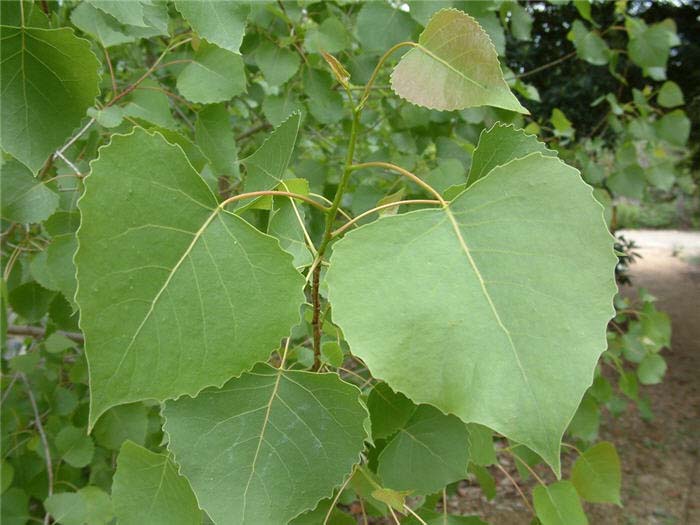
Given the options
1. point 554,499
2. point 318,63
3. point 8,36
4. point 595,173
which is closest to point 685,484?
point 595,173

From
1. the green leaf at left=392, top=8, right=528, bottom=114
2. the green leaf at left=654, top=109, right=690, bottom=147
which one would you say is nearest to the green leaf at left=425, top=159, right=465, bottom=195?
the green leaf at left=392, top=8, right=528, bottom=114

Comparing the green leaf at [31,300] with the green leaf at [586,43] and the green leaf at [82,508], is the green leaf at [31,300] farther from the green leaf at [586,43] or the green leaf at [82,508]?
the green leaf at [586,43]

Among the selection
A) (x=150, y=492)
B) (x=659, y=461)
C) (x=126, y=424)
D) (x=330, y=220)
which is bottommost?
(x=659, y=461)

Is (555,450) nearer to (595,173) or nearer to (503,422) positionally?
(503,422)

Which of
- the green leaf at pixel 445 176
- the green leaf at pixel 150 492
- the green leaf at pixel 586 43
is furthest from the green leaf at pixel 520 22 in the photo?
the green leaf at pixel 150 492

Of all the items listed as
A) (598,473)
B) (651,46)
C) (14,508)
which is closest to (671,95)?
(651,46)

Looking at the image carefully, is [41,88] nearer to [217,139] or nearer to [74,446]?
[217,139]

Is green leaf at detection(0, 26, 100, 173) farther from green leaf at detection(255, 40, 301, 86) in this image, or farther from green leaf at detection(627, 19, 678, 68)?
green leaf at detection(627, 19, 678, 68)

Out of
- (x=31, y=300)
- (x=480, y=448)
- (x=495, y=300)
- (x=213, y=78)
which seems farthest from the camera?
(x=31, y=300)

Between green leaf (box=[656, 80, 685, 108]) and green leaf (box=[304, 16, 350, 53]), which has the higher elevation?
green leaf (box=[304, 16, 350, 53])
